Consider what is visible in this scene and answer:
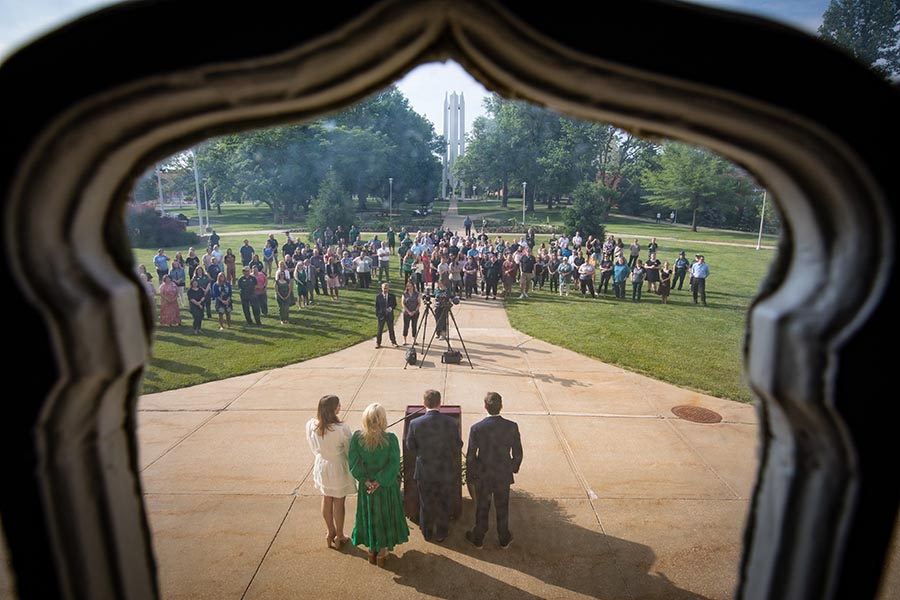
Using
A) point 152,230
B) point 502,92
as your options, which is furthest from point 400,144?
point 502,92

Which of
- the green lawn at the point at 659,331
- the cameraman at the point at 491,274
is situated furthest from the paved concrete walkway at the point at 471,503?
the cameraman at the point at 491,274

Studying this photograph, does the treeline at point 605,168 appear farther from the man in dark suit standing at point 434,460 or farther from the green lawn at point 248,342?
the man in dark suit standing at point 434,460

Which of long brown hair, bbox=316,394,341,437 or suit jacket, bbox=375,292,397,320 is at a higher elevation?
long brown hair, bbox=316,394,341,437

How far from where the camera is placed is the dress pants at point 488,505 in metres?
4.94

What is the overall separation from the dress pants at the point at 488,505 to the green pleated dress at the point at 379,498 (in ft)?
2.32

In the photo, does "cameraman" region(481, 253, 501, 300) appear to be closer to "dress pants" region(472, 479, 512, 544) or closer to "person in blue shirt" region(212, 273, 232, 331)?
"person in blue shirt" region(212, 273, 232, 331)

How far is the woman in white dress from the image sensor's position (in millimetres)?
4812

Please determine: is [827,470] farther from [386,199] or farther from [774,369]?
[386,199]

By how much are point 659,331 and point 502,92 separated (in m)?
13.1

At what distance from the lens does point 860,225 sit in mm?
1450

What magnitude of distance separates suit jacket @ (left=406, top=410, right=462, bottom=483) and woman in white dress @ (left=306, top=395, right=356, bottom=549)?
64 cm

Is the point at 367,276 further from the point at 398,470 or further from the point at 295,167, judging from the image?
the point at 295,167

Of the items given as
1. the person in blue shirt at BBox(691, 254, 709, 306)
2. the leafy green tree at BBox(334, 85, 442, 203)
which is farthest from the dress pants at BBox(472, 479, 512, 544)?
the leafy green tree at BBox(334, 85, 442, 203)

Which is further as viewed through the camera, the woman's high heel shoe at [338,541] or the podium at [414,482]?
the podium at [414,482]
